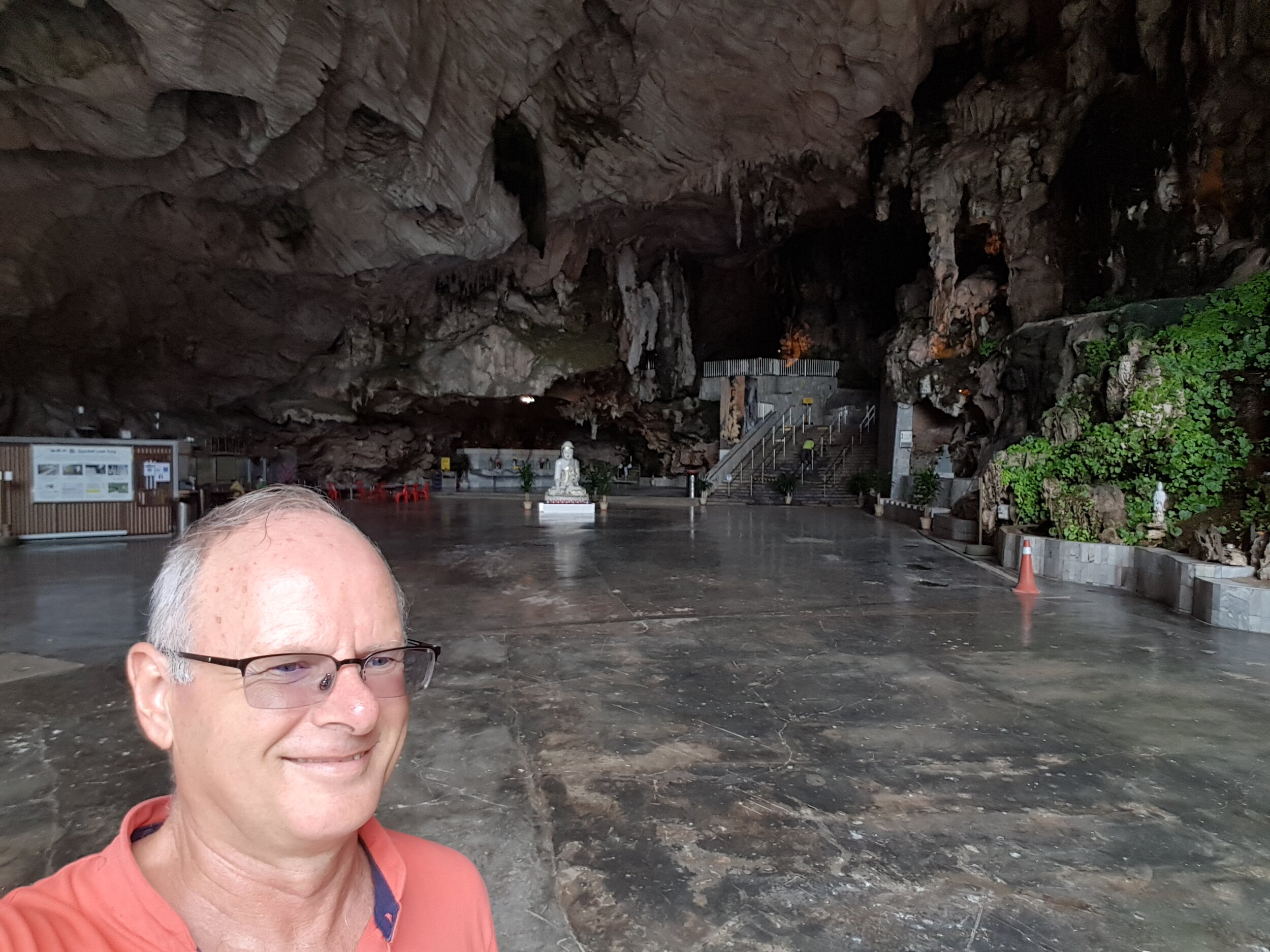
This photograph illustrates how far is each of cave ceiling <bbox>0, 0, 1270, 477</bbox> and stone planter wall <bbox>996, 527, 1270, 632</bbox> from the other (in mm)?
8986

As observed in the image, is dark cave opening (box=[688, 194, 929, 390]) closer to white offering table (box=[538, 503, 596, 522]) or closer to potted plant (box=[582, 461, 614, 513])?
potted plant (box=[582, 461, 614, 513])

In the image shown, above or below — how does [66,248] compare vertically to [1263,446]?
above

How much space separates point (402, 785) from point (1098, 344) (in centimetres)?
1299

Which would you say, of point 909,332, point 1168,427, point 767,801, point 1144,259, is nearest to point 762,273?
point 909,332

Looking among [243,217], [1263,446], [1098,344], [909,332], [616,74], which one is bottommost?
[1263,446]

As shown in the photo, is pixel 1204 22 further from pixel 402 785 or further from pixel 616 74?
pixel 402 785

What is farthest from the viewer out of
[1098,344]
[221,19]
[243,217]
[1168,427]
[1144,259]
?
[243,217]

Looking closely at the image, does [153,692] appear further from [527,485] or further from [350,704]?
[527,485]

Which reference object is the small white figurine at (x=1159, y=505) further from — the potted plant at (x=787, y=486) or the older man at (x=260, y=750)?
the potted plant at (x=787, y=486)

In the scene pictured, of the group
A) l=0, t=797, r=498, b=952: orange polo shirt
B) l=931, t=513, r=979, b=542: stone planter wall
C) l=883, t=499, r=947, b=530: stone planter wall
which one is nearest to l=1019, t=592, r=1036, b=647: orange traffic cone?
l=931, t=513, r=979, b=542: stone planter wall

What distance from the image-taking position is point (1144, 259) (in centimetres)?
1652

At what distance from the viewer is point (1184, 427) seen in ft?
30.3

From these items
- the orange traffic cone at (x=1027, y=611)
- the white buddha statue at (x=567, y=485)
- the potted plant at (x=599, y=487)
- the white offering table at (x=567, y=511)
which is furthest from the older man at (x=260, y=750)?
the potted plant at (x=599, y=487)

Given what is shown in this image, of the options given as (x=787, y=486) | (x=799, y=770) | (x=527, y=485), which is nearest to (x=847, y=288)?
(x=787, y=486)
